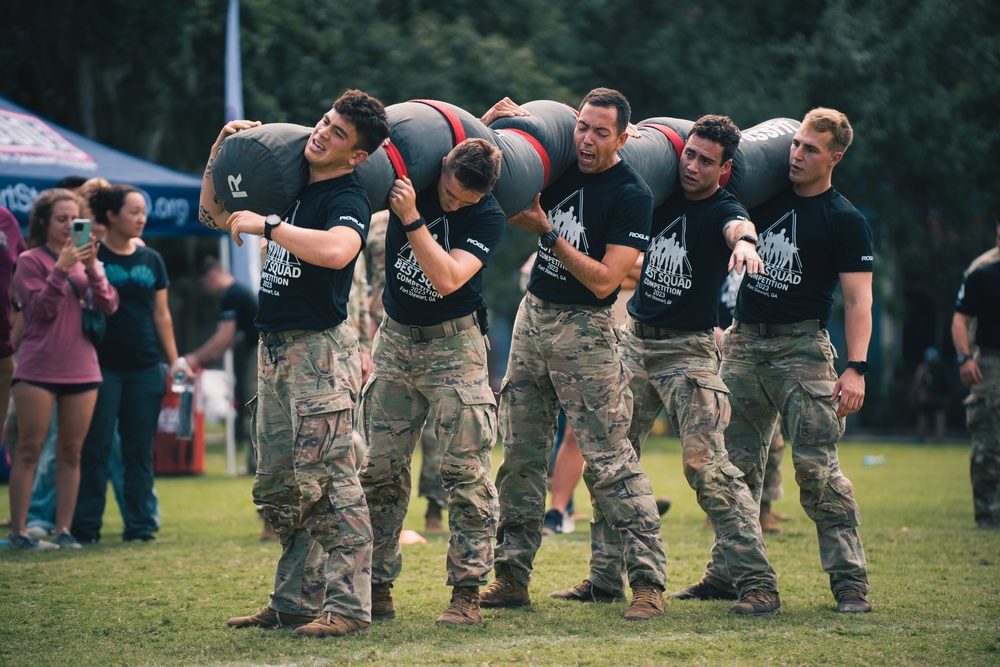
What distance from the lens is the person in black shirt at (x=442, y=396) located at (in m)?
5.56

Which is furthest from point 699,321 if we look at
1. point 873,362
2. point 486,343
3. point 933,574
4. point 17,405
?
point 873,362

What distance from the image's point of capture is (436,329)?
562 cm

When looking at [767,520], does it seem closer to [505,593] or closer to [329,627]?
[505,593]

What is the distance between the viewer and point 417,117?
553 cm

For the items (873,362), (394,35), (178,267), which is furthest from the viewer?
(873,362)

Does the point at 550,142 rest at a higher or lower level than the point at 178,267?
lower

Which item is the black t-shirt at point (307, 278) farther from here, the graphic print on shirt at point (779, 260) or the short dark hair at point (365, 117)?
the graphic print on shirt at point (779, 260)

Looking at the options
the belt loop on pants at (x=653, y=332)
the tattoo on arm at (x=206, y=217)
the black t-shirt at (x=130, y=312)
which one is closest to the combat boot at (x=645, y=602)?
the belt loop on pants at (x=653, y=332)

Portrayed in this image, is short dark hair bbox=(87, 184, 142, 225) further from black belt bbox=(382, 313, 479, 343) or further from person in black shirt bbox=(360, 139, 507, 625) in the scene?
black belt bbox=(382, 313, 479, 343)

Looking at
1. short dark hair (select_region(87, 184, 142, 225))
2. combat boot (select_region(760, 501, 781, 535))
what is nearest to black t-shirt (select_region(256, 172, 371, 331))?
short dark hair (select_region(87, 184, 142, 225))

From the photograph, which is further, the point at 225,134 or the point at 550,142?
the point at 550,142

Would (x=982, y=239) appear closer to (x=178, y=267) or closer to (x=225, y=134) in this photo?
(x=178, y=267)

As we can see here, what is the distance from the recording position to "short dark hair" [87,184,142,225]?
820 cm

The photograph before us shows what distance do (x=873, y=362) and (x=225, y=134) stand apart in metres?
23.2
